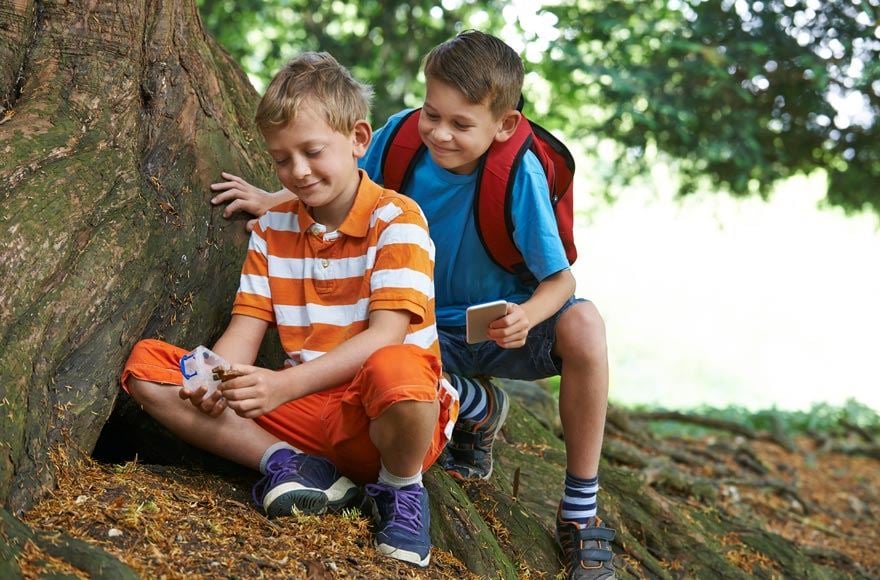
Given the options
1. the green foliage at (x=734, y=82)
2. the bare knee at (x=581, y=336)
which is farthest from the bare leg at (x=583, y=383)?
the green foliage at (x=734, y=82)

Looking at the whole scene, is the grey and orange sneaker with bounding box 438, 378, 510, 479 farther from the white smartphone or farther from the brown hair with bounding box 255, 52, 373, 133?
the brown hair with bounding box 255, 52, 373, 133

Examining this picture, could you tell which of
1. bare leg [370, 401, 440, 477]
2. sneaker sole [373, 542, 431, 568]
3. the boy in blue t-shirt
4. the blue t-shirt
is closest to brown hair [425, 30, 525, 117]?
the boy in blue t-shirt

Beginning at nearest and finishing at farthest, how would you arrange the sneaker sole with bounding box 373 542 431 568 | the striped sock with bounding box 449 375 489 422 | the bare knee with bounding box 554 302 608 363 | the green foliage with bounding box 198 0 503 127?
1. the sneaker sole with bounding box 373 542 431 568
2. the bare knee with bounding box 554 302 608 363
3. the striped sock with bounding box 449 375 489 422
4. the green foliage with bounding box 198 0 503 127

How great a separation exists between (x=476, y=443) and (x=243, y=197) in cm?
135

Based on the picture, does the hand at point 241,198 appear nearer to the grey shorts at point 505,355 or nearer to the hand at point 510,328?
the grey shorts at point 505,355

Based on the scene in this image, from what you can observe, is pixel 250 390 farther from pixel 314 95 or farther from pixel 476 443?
pixel 476 443

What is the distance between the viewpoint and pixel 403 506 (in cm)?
298

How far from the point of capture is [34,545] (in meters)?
2.37

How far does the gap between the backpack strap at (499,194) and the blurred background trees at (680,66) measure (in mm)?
4184

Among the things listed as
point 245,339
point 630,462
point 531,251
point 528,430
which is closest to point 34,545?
point 245,339

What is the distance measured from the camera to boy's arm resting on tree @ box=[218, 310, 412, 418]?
284cm

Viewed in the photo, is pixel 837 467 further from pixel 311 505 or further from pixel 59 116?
pixel 59 116

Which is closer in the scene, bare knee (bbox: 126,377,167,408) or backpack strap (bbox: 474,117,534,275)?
bare knee (bbox: 126,377,167,408)

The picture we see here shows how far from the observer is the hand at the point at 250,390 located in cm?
283
